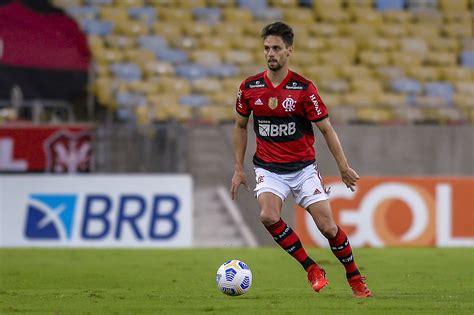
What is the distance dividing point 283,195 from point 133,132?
1000 centimetres

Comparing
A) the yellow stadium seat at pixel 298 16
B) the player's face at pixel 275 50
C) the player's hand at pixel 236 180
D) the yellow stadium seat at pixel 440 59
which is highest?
the player's face at pixel 275 50

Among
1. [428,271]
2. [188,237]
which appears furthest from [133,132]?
[428,271]

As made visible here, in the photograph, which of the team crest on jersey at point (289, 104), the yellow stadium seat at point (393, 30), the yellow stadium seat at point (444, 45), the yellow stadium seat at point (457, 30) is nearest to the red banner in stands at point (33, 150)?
the yellow stadium seat at point (393, 30)

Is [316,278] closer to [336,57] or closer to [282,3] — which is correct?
[336,57]

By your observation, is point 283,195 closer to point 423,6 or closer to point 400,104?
point 400,104

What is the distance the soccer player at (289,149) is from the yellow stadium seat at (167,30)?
12967mm

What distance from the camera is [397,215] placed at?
18.8m

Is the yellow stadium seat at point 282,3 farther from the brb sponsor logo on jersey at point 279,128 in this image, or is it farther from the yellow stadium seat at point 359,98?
the brb sponsor logo on jersey at point 279,128

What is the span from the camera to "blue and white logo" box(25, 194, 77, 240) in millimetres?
18250

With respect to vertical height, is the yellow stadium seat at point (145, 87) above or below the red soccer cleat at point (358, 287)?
below

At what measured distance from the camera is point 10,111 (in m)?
19.2

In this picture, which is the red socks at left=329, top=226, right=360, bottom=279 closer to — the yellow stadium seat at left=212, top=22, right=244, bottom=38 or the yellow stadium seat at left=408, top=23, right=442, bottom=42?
the yellow stadium seat at left=212, top=22, right=244, bottom=38

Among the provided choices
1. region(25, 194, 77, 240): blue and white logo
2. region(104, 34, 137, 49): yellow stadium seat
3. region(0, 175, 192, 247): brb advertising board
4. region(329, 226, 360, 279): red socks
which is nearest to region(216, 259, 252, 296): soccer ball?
region(329, 226, 360, 279): red socks

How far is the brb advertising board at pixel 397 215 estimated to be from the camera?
18859mm
